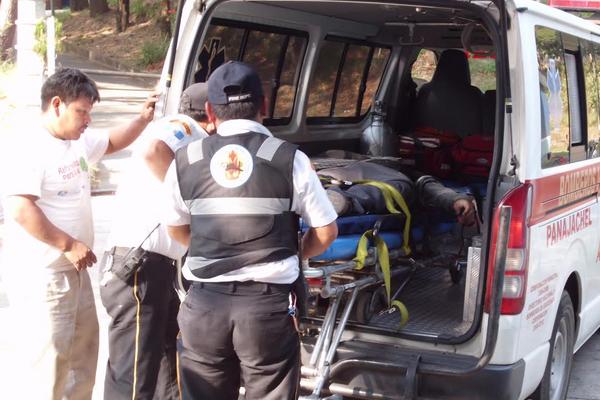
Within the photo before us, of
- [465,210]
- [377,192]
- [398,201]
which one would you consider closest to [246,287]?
[377,192]

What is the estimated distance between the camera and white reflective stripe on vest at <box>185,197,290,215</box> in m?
3.24

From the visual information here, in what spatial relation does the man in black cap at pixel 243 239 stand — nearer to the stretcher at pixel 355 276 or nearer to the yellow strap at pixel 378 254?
the stretcher at pixel 355 276

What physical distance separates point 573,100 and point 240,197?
7.78ft

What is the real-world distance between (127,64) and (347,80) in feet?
57.1

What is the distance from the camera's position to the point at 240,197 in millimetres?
3242

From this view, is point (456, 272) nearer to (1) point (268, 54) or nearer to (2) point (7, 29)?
(1) point (268, 54)

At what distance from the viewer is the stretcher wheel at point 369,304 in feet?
14.7

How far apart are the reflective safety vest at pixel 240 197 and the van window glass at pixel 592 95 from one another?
7.74ft

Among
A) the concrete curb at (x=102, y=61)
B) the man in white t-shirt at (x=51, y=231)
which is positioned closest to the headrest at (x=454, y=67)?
the man in white t-shirt at (x=51, y=231)

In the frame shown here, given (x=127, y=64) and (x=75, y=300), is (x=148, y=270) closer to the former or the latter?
(x=75, y=300)

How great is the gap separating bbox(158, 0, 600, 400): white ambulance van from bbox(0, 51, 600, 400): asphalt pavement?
35 cm

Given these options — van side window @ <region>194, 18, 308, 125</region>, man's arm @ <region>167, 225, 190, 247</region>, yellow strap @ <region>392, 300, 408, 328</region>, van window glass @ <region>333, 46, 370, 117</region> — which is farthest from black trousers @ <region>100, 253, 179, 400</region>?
van window glass @ <region>333, 46, 370, 117</region>

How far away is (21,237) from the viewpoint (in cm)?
409

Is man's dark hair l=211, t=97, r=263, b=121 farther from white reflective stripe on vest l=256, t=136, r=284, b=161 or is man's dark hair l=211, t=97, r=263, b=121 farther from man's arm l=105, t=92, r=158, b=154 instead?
man's arm l=105, t=92, r=158, b=154
